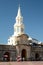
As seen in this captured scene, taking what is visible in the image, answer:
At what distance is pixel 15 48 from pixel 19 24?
14039mm

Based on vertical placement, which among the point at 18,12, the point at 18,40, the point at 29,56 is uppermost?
the point at 18,12

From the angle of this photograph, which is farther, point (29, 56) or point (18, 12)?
point (18, 12)

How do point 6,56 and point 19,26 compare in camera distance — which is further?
point 19,26

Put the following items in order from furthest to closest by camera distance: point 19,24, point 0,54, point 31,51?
point 19,24, point 31,51, point 0,54

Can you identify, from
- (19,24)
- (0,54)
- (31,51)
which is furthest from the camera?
(19,24)

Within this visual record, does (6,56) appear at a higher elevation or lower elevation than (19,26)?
lower

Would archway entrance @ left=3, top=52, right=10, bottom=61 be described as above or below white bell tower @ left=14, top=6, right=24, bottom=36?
below

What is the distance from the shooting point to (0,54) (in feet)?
213

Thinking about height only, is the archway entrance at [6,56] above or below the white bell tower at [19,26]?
below

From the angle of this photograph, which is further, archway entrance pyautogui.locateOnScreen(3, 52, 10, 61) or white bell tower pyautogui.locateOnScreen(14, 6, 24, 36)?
white bell tower pyautogui.locateOnScreen(14, 6, 24, 36)

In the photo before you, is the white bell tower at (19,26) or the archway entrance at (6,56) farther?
the white bell tower at (19,26)

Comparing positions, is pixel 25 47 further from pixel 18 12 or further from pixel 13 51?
pixel 18 12

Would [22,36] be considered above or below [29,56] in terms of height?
above

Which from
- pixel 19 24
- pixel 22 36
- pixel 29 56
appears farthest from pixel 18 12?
pixel 29 56
